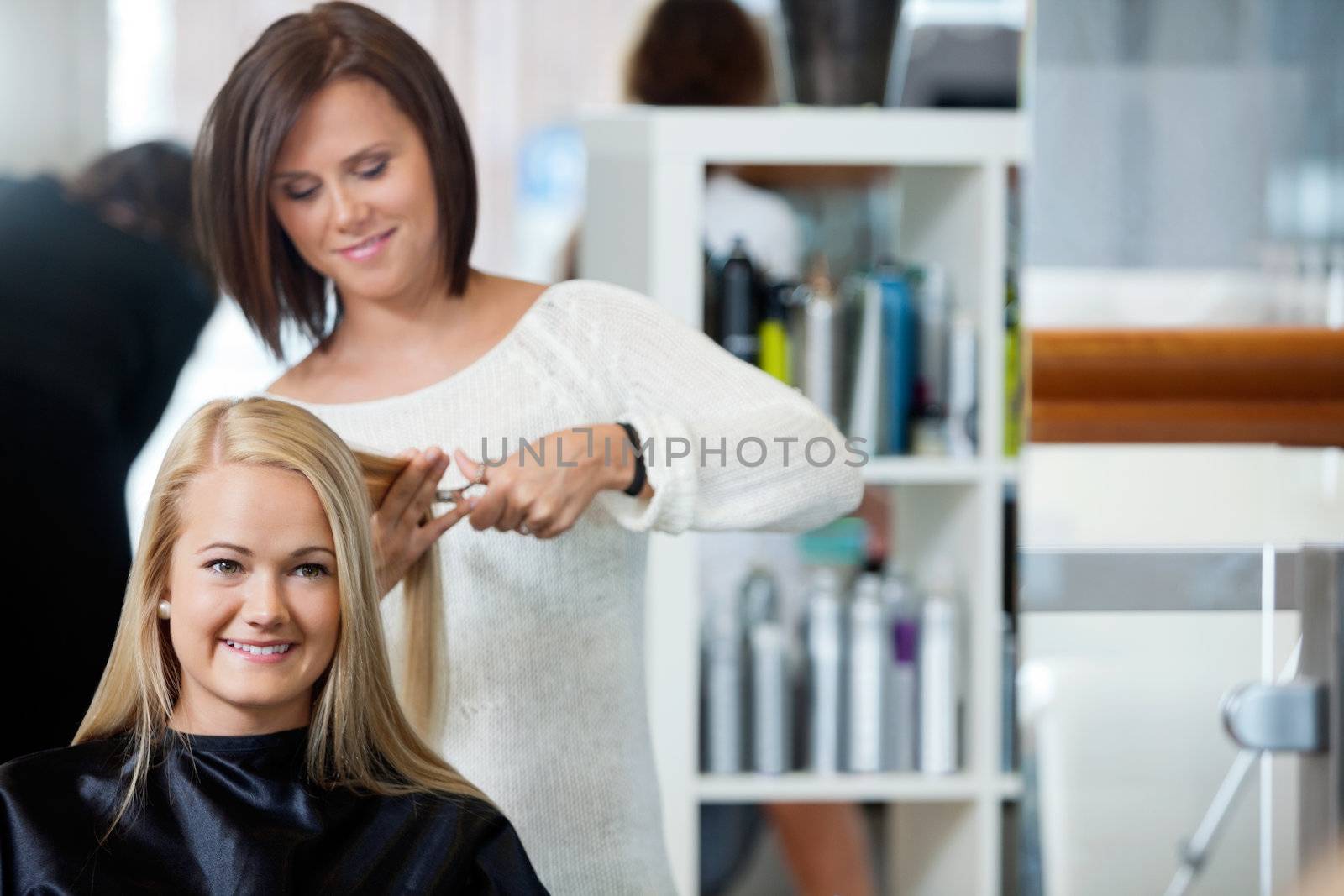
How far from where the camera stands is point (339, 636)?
1.09m

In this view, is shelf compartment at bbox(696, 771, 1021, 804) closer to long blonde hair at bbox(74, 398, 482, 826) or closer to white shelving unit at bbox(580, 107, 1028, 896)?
white shelving unit at bbox(580, 107, 1028, 896)

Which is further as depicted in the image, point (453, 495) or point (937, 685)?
point (937, 685)

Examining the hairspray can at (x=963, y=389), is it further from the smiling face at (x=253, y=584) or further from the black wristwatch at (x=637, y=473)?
the smiling face at (x=253, y=584)

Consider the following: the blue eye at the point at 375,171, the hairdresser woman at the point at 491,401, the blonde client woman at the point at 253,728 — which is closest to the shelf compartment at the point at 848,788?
the hairdresser woman at the point at 491,401

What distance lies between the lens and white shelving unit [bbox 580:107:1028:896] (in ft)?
5.87

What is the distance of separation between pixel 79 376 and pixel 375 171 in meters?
0.41

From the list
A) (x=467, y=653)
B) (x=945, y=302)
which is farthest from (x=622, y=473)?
(x=945, y=302)

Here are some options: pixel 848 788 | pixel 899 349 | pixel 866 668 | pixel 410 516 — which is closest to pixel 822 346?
pixel 899 349

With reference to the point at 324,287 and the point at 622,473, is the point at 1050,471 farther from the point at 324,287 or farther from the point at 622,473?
the point at 324,287

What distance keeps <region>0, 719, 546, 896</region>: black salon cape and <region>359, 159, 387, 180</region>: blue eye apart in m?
A: 0.47

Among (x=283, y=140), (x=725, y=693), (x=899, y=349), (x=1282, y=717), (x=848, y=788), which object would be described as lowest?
(x=848, y=788)

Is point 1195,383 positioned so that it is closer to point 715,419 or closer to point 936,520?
point 715,419

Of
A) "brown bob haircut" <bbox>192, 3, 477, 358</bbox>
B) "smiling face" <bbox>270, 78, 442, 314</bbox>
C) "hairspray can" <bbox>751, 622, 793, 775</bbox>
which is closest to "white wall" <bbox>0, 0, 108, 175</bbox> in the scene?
"brown bob haircut" <bbox>192, 3, 477, 358</bbox>

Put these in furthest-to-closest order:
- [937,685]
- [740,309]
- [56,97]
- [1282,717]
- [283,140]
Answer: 1. [937,685]
2. [740,309]
3. [56,97]
4. [283,140]
5. [1282,717]
